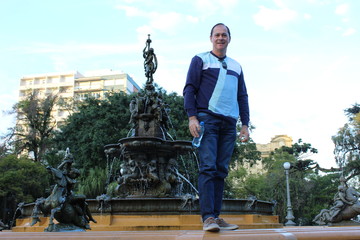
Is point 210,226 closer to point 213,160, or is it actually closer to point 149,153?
point 213,160

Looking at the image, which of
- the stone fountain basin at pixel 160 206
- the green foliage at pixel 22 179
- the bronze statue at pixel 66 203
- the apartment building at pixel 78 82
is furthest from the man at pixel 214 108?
the apartment building at pixel 78 82

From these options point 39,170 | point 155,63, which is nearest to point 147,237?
point 155,63

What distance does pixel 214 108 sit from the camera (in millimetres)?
4105

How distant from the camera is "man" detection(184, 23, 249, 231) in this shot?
394cm

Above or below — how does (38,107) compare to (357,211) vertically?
above

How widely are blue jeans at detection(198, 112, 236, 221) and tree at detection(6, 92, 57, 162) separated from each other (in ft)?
116

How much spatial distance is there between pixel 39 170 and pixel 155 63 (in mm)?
19256

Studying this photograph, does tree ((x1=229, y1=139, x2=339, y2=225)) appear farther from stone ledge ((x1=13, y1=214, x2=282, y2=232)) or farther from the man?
the man

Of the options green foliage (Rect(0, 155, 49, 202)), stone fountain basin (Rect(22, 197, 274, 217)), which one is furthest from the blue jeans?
green foliage (Rect(0, 155, 49, 202))

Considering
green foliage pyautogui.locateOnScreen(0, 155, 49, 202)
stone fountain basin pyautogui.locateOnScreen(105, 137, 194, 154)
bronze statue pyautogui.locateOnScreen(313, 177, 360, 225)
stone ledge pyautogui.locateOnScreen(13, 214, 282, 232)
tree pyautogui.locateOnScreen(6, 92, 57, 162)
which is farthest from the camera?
tree pyautogui.locateOnScreen(6, 92, 57, 162)

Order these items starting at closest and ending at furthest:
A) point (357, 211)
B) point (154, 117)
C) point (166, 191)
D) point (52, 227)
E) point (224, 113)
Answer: point (224, 113) < point (52, 227) < point (357, 211) < point (166, 191) < point (154, 117)

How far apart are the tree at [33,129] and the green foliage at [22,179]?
5.19 metres

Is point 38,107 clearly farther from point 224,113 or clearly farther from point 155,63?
point 224,113

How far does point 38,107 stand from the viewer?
1535 inches
